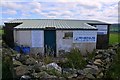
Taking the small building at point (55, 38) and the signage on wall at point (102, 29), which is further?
the signage on wall at point (102, 29)

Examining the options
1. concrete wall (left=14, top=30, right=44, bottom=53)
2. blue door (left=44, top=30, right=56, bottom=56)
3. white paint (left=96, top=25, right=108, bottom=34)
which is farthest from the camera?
white paint (left=96, top=25, right=108, bottom=34)

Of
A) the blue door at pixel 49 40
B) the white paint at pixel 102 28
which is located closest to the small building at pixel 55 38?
the blue door at pixel 49 40

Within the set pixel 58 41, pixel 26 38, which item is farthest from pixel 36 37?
pixel 58 41

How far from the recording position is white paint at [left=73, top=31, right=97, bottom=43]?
19.0m

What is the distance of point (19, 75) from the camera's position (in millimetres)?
9469

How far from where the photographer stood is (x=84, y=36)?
19.0m

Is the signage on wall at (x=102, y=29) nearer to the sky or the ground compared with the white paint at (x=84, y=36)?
nearer to the sky

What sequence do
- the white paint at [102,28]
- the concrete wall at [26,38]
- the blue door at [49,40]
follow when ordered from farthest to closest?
the white paint at [102,28]
the blue door at [49,40]
the concrete wall at [26,38]

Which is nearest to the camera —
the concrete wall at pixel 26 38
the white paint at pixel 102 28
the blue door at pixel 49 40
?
the concrete wall at pixel 26 38

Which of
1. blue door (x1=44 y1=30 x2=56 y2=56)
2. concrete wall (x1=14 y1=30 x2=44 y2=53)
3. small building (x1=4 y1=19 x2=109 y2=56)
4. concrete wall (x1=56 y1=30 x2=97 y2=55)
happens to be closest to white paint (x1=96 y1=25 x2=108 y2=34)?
small building (x1=4 y1=19 x2=109 y2=56)

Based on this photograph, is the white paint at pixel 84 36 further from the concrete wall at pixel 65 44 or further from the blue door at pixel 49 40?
the blue door at pixel 49 40

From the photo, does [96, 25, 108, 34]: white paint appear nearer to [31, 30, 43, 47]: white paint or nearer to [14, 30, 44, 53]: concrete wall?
[31, 30, 43, 47]: white paint

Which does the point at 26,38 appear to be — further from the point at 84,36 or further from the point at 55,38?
the point at 84,36

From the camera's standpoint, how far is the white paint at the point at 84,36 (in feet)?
62.3
